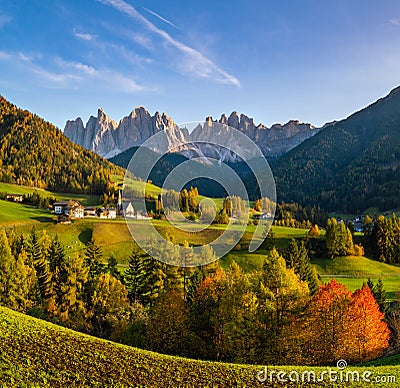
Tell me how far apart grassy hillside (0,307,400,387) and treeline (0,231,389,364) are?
1204 centimetres

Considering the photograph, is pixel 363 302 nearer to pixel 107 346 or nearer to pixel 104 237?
pixel 107 346

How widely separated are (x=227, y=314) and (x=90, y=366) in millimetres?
21418

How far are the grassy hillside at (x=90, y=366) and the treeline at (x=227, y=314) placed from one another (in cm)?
1204

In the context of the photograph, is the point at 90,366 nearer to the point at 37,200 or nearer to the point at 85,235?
the point at 85,235

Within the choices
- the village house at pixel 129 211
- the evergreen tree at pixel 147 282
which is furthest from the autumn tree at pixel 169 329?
the village house at pixel 129 211

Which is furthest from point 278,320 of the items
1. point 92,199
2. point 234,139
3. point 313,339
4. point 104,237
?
point 92,199

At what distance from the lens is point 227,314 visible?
3791cm

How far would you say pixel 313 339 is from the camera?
36.3 metres

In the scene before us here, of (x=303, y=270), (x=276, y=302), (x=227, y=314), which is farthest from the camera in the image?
(x=303, y=270)

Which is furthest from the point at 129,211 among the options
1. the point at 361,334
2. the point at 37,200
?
the point at 361,334

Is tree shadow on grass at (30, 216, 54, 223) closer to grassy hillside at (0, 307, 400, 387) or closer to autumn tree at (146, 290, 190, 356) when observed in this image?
autumn tree at (146, 290, 190, 356)

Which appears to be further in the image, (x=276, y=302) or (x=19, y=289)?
(x=19, y=289)

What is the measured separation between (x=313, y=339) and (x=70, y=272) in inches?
1371

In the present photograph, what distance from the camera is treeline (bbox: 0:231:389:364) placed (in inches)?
1400
